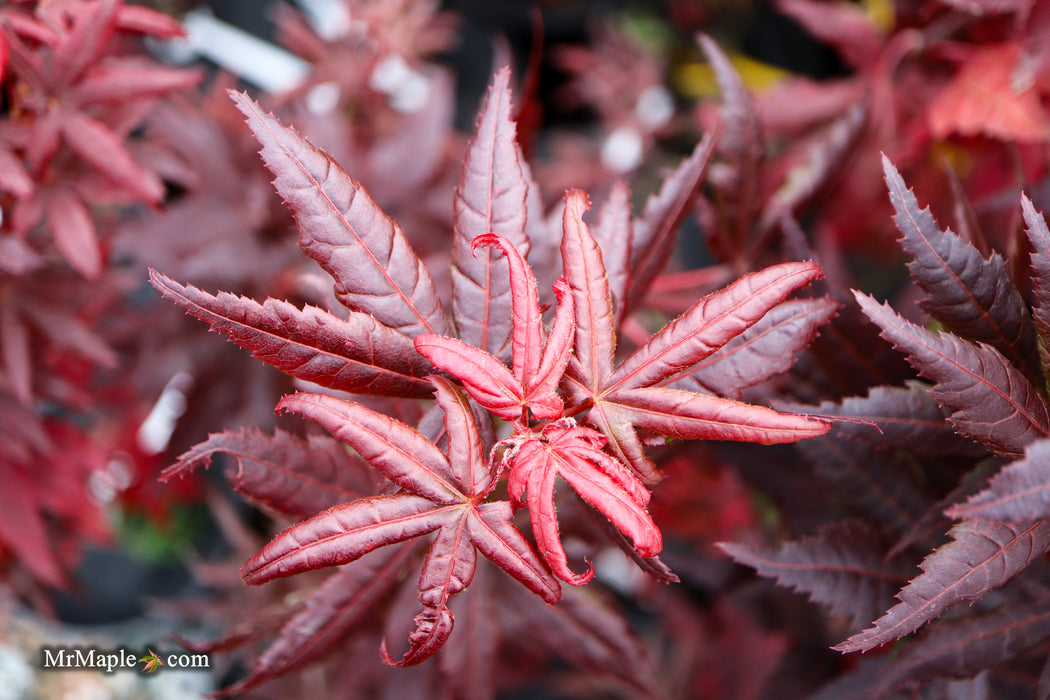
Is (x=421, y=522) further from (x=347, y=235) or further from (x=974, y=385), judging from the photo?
(x=974, y=385)

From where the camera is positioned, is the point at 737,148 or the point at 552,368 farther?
the point at 737,148

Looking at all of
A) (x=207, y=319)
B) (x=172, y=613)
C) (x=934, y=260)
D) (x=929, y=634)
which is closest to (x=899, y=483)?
(x=929, y=634)

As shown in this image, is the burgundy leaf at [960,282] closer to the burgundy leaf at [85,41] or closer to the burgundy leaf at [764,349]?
the burgundy leaf at [764,349]

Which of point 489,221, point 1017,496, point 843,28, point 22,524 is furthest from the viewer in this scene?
point 843,28

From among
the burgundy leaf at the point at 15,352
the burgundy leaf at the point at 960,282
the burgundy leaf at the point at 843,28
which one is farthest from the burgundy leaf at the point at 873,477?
the burgundy leaf at the point at 15,352

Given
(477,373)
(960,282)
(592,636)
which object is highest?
(960,282)

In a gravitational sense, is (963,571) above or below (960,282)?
below

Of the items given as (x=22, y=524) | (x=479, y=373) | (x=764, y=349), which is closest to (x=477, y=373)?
(x=479, y=373)
